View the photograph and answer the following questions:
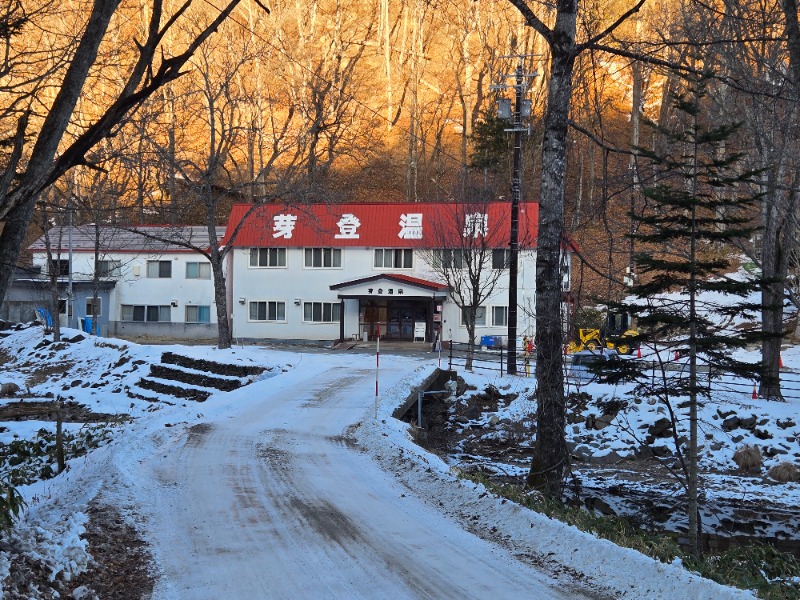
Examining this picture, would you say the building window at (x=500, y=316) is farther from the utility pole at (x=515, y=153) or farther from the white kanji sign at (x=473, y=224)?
the utility pole at (x=515, y=153)

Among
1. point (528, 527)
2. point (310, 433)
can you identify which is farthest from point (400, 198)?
point (528, 527)

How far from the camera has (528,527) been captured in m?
7.66

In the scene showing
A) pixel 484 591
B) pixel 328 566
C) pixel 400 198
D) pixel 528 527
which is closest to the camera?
pixel 484 591

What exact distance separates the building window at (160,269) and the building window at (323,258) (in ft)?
29.6

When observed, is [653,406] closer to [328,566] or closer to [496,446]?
[496,446]

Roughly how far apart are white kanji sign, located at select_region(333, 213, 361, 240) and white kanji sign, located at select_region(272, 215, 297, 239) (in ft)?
8.12

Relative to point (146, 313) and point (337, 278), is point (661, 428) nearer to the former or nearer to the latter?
point (337, 278)

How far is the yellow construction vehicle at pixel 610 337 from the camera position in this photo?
12867mm

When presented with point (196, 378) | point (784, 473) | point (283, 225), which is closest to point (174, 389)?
point (196, 378)

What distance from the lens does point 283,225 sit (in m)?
42.2

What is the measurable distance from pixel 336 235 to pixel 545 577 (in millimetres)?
36149

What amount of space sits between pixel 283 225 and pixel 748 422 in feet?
92.0

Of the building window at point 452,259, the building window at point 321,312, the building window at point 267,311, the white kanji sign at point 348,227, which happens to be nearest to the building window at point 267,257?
the building window at point 267,311

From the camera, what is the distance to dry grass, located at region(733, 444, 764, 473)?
18.1 m
